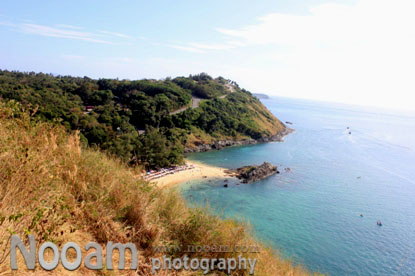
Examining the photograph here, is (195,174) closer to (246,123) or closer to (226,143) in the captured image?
(226,143)

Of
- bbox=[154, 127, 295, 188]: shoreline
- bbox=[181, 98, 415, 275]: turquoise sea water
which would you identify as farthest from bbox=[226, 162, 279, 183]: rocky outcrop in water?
bbox=[154, 127, 295, 188]: shoreline

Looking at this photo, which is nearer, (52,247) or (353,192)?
(52,247)

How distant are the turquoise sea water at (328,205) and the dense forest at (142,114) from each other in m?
7.18

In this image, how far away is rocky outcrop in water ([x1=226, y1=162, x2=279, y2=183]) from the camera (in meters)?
32.3

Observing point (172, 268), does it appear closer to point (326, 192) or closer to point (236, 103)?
point (326, 192)

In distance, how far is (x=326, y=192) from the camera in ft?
102

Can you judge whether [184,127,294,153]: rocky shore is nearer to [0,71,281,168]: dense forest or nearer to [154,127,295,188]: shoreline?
[0,71,281,168]: dense forest

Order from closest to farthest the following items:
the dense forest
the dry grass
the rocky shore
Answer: the dry grass → the dense forest → the rocky shore

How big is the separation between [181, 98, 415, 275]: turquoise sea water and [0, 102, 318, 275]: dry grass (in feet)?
4.35

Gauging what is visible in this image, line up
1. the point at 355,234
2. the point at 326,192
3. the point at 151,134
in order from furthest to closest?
1. the point at 151,134
2. the point at 326,192
3. the point at 355,234

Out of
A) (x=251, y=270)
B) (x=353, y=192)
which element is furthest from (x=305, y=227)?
(x=251, y=270)

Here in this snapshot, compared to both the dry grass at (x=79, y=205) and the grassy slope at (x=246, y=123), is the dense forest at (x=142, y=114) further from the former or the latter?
the dry grass at (x=79, y=205)

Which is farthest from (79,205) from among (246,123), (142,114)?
(246,123)

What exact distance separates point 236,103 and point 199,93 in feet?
38.9
